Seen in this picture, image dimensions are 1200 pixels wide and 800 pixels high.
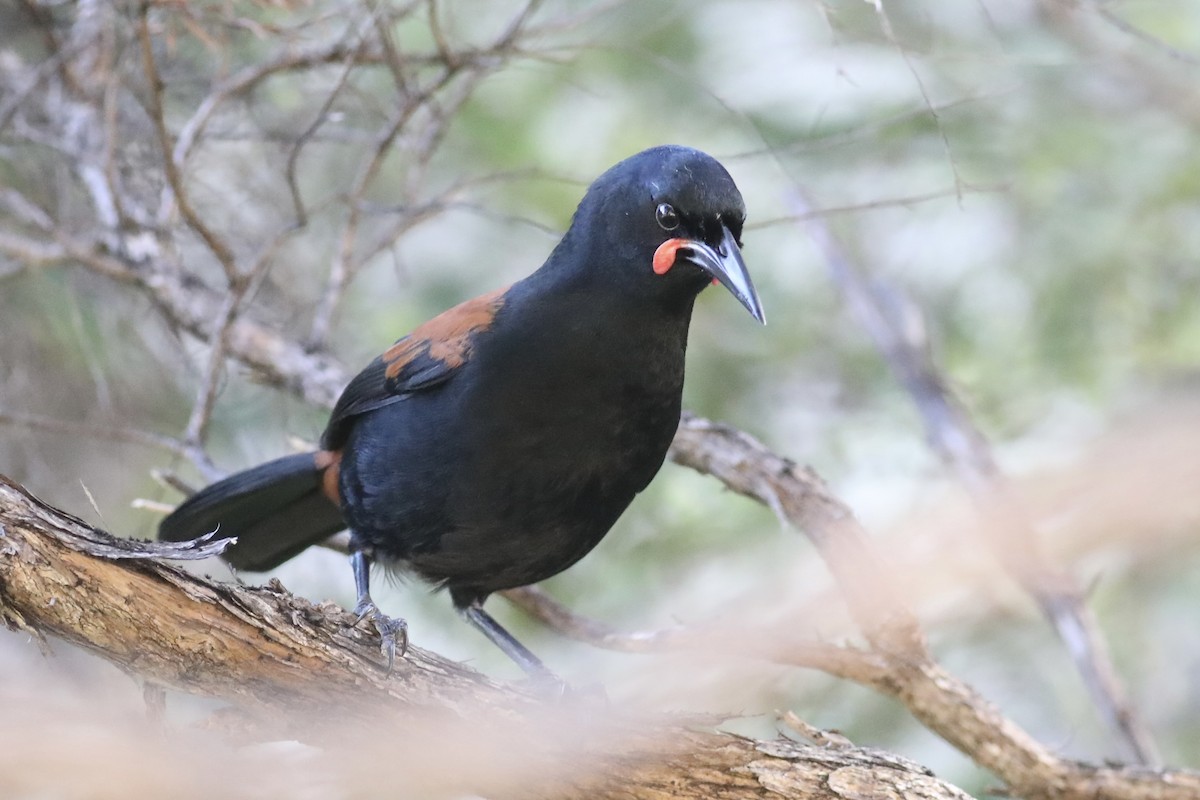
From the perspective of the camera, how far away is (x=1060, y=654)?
221 inches

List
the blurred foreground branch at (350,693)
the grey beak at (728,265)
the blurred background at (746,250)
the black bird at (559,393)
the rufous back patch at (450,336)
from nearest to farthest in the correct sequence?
Result: the blurred foreground branch at (350,693), the grey beak at (728,265), the black bird at (559,393), the rufous back patch at (450,336), the blurred background at (746,250)

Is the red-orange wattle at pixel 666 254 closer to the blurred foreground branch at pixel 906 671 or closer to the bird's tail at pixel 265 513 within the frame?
the blurred foreground branch at pixel 906 671

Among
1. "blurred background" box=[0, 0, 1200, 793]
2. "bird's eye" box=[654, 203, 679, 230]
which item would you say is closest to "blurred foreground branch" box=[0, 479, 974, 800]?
"bird's eye" box=[654, 203, 679, 230]

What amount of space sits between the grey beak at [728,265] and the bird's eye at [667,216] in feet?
0.19

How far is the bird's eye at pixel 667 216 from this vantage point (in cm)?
300

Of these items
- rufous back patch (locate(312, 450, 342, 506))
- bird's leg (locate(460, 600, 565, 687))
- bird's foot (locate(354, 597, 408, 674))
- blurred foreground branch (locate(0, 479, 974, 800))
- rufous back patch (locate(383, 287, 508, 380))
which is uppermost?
rufous back patch (locate(383, 287, 508, 380))

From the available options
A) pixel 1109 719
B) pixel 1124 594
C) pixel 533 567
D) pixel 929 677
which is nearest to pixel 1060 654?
pixel 1124 594

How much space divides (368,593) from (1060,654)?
11.1 ft

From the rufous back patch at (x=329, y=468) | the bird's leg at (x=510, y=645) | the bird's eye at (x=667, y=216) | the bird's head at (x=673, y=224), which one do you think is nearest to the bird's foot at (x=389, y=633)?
the bird's leg at (x=510, y=645)

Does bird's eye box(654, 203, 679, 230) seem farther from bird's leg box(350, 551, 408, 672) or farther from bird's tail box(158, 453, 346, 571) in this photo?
bird's tail box(158, 453, 346, 571)

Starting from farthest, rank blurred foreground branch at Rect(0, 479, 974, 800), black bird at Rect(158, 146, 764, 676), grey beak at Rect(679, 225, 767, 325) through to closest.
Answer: black bird at Rect(158, 146, 764, 676) < grey beak at Rect(679, 225, 767, 325) < blurred foreground branch at Rect(0, 479, 974, 800)

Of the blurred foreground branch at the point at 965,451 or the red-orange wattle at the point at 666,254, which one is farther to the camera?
the blurred foreground branch at the point at 965,451

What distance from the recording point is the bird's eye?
300cm

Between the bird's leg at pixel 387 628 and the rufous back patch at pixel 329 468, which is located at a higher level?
the rufous back patch at pixel 329 468
